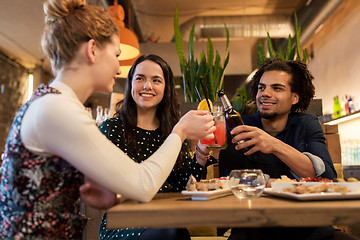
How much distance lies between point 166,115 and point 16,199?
1.08 m

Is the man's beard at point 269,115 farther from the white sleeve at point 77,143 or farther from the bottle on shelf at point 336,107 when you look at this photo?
the bottle on shelf at point 336,107

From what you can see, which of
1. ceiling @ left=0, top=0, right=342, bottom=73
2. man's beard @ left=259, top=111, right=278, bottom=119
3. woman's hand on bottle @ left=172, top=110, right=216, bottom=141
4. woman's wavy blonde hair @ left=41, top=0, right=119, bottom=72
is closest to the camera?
woman's wavy blonde hair @ left=41, top=0, right=119, bottom=72

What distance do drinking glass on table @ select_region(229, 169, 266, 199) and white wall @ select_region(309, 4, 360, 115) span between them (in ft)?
14.6

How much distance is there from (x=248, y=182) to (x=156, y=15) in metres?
5.67

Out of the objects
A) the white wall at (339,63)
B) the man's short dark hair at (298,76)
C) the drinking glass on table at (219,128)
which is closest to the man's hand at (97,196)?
the drinking glass on table at (219,128)

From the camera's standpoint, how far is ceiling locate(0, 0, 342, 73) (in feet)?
16.1

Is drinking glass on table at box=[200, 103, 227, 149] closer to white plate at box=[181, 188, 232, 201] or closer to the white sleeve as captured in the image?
white plate at box=[181, 188, 232, 201]

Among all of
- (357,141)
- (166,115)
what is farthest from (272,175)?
(357,141)

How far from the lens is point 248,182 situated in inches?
37.6

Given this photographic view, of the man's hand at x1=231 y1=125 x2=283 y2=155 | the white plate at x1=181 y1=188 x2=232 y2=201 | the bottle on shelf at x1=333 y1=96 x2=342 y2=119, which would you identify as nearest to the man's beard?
the man's hand at x1=231 y1=125 x2=283 y2=155

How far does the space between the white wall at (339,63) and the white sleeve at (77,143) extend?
15.6ft

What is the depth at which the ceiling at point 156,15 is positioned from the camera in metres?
4.91

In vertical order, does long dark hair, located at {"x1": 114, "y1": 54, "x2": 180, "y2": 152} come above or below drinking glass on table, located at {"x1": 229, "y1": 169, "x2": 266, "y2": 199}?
above

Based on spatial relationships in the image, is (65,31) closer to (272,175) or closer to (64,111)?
(64,111)
